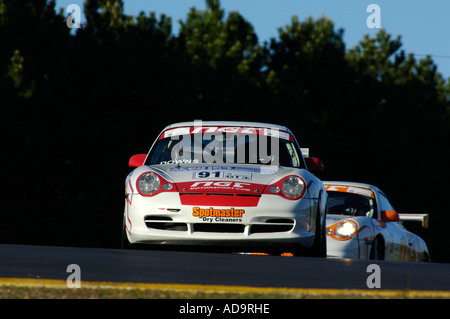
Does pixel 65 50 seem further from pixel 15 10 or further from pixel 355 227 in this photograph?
pixel 355 227

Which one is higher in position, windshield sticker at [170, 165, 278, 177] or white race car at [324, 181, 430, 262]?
windshield sticker at [170, 165, 278, 177]

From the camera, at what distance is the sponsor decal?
915cm

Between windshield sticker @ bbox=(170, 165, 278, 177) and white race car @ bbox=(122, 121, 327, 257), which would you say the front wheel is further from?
windshield sticker @ bbox=(170, 165, 278, 177)

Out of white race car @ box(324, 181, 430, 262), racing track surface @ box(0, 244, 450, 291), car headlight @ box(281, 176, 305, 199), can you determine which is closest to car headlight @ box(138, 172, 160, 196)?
racing track surface @ box(0, 244, 450, 291)

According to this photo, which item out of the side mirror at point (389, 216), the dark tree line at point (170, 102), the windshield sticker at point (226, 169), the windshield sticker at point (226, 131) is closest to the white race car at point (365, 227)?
the side mirror at point (389, 216)

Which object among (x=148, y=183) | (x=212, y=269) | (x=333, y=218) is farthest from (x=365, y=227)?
(x=212, y=269)

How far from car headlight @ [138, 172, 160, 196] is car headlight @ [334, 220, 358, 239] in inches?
139

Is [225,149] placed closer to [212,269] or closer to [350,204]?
[212,269]

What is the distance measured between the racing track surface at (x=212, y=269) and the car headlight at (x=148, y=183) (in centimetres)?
64

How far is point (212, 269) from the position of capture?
7535 millimetres

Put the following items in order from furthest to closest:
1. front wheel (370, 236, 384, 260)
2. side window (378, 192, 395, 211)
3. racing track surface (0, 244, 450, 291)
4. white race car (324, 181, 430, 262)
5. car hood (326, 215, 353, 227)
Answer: side window (378, 192, 395, 211)
front wheel (370, 236, 384, 260)
car hood (326, 215, 353, 227)
white race car (324, 181, 430, 262)
racing track surface (0, 244, 450, 291)

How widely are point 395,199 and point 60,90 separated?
76.0 feet

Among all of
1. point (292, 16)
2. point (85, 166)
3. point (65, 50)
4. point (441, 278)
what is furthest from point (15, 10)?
point (441, 278)
